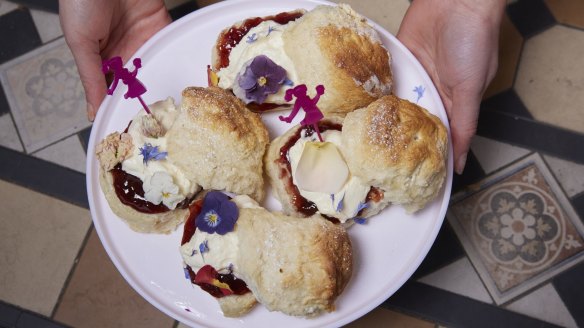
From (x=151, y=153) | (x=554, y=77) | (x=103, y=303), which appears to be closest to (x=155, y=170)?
(x=151, y=153)

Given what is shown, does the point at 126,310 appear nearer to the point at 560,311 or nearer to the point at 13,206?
the point at 13,206

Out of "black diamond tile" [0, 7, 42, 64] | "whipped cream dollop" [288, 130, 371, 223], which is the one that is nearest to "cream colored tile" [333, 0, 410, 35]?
"whipped cream dollop" [288, 130, 371, 223]

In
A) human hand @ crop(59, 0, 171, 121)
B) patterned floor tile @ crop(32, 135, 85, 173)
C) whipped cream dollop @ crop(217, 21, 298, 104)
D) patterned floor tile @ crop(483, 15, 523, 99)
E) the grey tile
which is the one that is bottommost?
patterned floor tile @ crop(483, 15, 523, 99)

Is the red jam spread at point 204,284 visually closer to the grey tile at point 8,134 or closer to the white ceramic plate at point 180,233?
the white ceramic plate at point 180,233

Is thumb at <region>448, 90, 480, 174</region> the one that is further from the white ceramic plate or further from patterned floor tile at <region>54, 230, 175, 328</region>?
patterned floor tile at <region>54, 230, 175, 328</region>

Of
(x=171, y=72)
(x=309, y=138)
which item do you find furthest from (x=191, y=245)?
(x=171, y=72)

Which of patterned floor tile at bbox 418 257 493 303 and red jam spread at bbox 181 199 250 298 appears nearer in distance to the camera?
red jam spread at bbox 181 199 250 298
